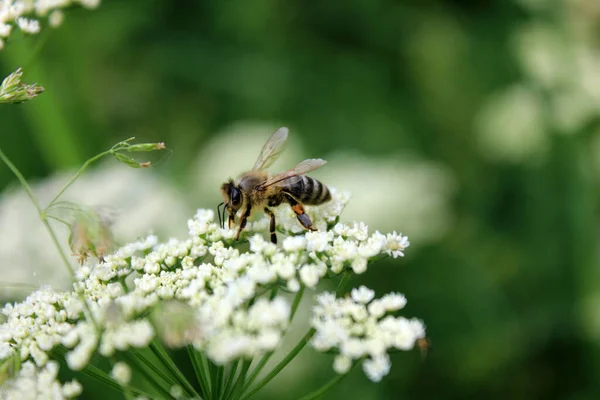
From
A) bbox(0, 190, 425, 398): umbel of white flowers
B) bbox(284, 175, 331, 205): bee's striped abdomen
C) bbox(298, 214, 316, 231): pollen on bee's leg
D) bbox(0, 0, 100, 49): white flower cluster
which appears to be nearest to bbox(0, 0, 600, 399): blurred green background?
bbox(0, 0, 100, 49): white flower cluster

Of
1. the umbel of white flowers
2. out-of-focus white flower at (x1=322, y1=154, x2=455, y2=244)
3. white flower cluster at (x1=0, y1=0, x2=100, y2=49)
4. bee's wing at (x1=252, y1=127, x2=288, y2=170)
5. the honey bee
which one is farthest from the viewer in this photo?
out-of-focus white flower at (x1=322, y1=154, x2=455, y2=244)

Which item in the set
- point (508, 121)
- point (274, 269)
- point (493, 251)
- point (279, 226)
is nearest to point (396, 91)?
point (508, 121)

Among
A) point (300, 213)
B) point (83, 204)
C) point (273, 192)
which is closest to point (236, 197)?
point (273, 192)

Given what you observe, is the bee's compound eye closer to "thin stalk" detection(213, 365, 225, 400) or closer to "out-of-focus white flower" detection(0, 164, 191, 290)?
"thin stalk" detection(213, 365, 225, 400)

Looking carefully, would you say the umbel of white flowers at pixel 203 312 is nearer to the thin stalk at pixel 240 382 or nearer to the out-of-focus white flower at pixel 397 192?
the thin stalk at pixel 240 382

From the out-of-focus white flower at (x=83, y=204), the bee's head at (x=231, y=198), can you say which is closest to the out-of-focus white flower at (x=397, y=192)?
the out-of-focus white flower at (x=83, y=204)

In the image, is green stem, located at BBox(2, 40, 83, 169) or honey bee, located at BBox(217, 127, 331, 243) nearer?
honey bee, located at BBox(217, 127, 331, 243)
